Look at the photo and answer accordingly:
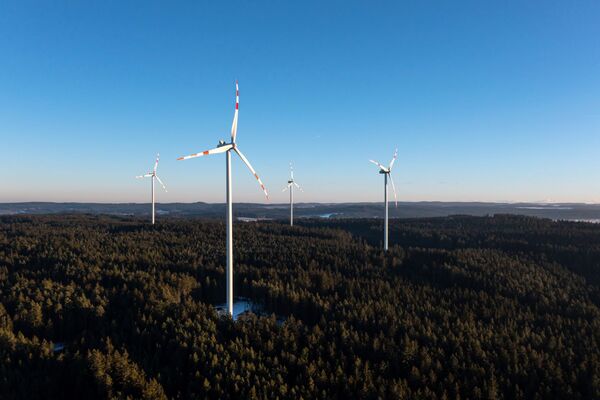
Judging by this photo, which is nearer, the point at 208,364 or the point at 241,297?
the point at 208,364

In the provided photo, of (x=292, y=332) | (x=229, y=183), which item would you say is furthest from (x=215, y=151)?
(x=292, y=332)

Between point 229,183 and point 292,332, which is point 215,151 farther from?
point 292,332

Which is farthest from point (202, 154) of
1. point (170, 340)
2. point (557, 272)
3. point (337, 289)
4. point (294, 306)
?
point (557, 272)

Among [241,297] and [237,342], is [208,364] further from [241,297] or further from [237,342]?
[241,297]

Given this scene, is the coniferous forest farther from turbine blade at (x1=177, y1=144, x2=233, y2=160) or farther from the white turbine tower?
turbine blade at (x1=177, y1=144, x2=233, y2=160)

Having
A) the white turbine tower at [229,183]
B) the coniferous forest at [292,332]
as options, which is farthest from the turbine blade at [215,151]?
the coniferous forest at [292,332]

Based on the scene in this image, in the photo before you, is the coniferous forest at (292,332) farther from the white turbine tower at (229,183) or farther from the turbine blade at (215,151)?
the turbine blade at (215,151)

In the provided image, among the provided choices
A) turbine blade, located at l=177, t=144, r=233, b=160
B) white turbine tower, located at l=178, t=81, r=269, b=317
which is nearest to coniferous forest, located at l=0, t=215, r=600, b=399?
Answer: white turbine tower, located at l=178, t=81, r=269, b=317

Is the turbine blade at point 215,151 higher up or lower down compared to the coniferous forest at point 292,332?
higher up
